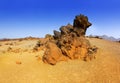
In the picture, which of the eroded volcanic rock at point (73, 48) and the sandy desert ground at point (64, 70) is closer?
the sandy desert ground at point (64, 70)

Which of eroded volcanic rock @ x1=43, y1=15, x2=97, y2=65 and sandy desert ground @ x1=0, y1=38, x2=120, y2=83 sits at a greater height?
eroded volcanic rock @ x1=43, y1=15, x2=97, y2=65

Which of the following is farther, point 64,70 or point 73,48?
point 73,48

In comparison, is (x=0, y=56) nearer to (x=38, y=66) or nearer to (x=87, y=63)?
(x=38, y=66)

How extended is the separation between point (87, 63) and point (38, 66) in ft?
12.8

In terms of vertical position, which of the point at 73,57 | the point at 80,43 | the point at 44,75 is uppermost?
the point at 80,43

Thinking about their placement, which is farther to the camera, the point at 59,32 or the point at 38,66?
the point at 59,32

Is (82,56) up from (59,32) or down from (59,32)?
down

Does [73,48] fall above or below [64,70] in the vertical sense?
above

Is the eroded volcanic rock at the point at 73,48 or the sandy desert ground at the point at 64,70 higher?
the eroded volcanic rock at the point at 73,48

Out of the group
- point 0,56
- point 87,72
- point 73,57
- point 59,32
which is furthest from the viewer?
point 59,32

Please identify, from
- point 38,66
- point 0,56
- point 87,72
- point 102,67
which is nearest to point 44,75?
point 38,66

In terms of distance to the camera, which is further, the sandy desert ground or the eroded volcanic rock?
the eroded volcanic rock

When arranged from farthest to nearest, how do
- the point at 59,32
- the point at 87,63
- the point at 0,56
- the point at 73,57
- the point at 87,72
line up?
the point at 59,32 < the point at 0,56 < the point at 73,57 < the point at 87,63 < the point at 87,72

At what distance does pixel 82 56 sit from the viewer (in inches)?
672
